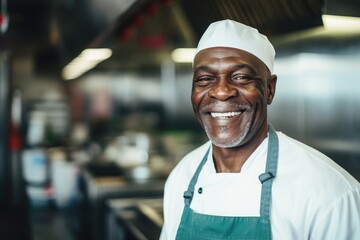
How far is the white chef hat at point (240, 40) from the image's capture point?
1281 mm

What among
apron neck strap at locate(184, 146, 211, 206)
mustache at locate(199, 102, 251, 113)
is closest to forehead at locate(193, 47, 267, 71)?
mustache at locate(199, 102, 251, 113)

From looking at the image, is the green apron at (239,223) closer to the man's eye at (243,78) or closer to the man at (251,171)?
the man at (251,171)

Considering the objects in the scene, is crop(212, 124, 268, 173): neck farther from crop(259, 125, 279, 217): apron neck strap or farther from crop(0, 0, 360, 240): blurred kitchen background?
crop(0, 0, 360, 240): blurred kitchen background

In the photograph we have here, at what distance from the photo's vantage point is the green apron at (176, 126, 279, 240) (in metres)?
1.21

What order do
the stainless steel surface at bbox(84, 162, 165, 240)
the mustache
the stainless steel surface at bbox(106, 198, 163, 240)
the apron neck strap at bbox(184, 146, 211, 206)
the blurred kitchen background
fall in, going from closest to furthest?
the mustache
the apron neck strap at bbox(184, 146, 211, 206)
the blurred kitchen background
the stainless steel surface at bbox(106, 198, 163, 240)
the stainless steel surface at bbox(84, 162, 165, 240)

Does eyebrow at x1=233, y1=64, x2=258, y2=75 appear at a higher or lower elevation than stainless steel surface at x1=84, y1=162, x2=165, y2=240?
higher

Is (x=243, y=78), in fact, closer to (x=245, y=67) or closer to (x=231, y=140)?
(x=245, y=67)

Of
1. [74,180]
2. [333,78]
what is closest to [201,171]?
[333,78]

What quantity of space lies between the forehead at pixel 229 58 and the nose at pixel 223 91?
0.18 ft

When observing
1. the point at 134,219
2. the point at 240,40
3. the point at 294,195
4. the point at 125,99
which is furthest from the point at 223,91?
the point at 125,99

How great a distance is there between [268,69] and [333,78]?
0.89 m

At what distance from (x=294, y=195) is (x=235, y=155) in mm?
231

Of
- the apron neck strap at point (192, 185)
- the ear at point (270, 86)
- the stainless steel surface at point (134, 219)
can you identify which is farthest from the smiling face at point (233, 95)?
the stainless steel surface at point (134, 219)

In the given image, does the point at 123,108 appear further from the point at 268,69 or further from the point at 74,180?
the point at 268,69
